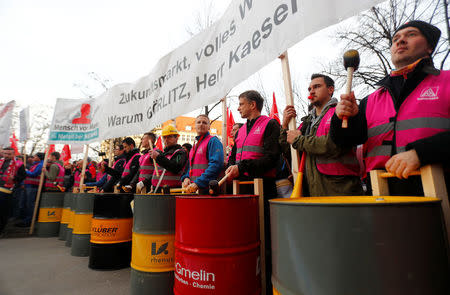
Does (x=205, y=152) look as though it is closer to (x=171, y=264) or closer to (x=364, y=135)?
(x=171, y=264)

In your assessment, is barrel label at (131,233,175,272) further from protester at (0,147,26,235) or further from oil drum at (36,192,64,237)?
protester at (0,147,26,235)

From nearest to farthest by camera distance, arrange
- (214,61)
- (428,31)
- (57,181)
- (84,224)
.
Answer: (428,31) → (214,61) → (84,224) → (57,181)

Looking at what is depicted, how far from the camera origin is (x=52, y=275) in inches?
127

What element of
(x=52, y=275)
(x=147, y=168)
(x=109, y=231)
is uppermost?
(x=147, y=168)

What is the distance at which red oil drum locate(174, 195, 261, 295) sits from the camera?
153 centimetres

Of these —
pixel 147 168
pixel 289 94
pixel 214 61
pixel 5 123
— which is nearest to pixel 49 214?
pixel 5 123

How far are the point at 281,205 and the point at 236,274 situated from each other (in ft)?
3.05

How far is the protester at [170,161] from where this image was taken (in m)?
3.36

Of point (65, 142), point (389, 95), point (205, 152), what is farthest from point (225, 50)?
point (65, 142)

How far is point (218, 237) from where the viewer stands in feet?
5.16

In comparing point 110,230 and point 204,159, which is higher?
point 204,159

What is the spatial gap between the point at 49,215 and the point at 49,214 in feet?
0.08

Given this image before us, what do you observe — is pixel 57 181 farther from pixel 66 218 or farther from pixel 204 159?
pixel 204 159

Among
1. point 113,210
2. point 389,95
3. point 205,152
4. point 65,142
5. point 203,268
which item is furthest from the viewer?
point 65,142
